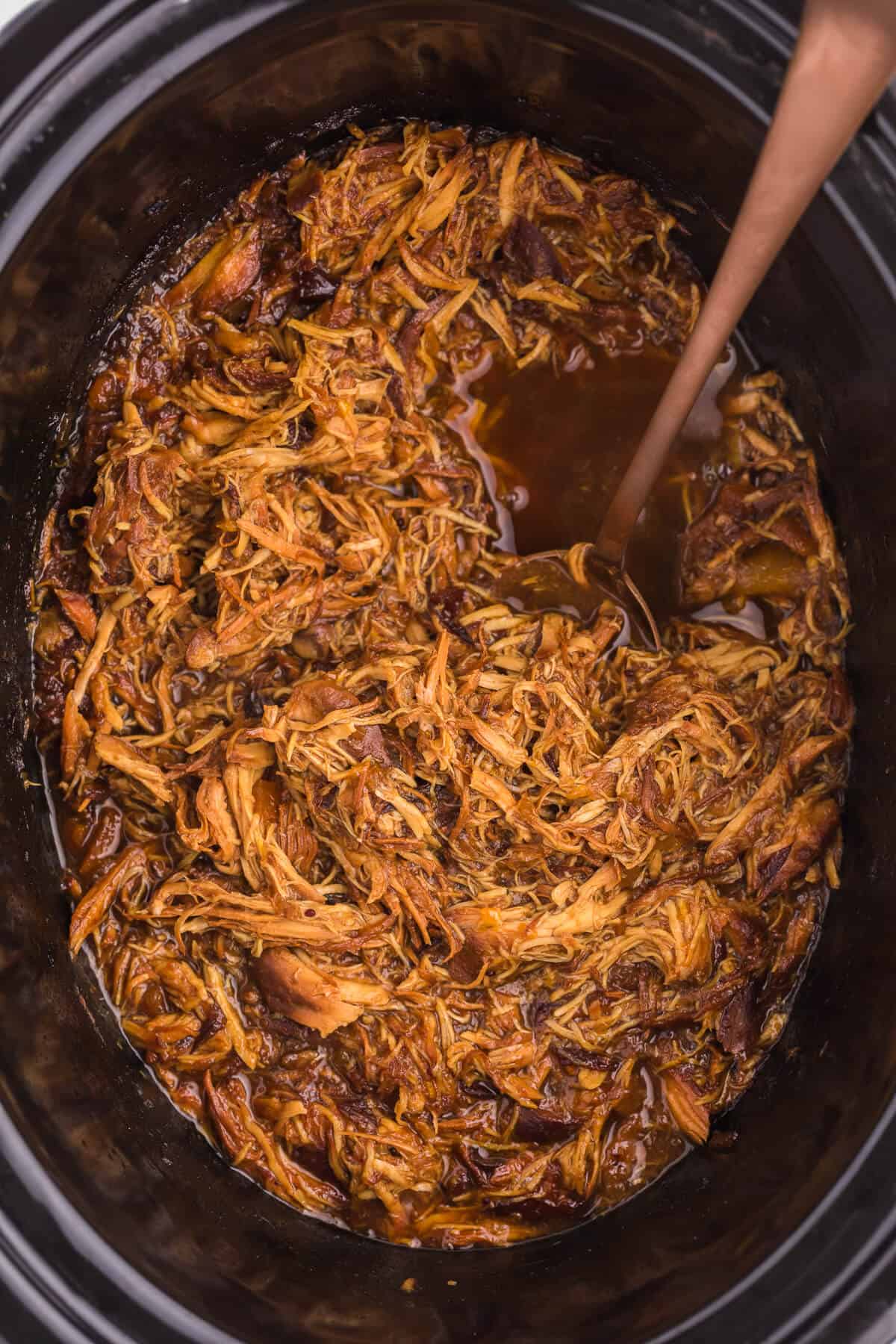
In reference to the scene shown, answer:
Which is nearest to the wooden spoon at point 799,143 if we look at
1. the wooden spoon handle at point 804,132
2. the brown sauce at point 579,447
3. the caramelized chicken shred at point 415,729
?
the wooden spoon handle at point 804,132

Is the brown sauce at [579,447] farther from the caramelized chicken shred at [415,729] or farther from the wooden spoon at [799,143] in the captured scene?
the wooden spoon at [799,143]

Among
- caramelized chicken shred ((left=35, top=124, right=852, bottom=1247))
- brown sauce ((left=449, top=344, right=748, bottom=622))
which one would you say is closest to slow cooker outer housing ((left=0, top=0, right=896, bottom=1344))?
caramelized chicken shred ((left=35, top=124, right=852, bottom=1247))

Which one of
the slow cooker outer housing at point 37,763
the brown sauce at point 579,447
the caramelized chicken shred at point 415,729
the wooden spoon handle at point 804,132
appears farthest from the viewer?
the brown sauce at point 579,447

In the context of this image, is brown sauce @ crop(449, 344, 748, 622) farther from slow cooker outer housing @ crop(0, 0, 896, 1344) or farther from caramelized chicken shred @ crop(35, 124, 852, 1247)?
slow cooker outer housing @ crop(0, 0, 896, 1344)

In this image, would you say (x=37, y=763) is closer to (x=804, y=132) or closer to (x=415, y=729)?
(x=415, y=729)

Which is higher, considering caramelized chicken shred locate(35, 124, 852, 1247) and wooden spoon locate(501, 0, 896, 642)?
wooden spoon locate(501, 0, 896, 642)

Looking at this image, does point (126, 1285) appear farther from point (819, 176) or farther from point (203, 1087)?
point (819, 176)
